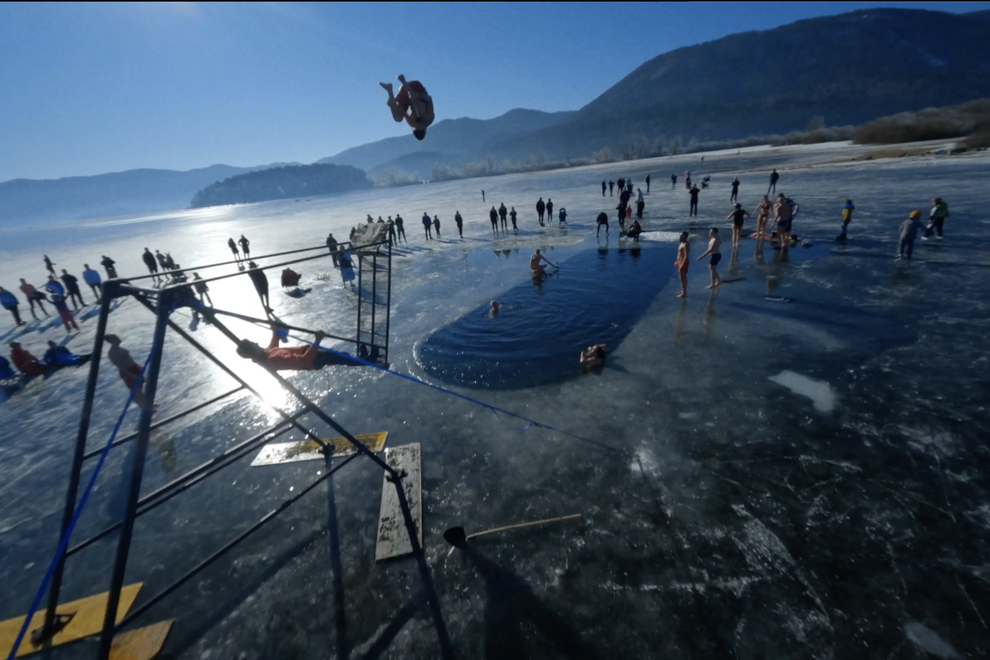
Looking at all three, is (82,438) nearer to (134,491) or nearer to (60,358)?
(134,491)

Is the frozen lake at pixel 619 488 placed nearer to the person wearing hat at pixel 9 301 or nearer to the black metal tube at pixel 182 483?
the black metal tube at pixel 182 483

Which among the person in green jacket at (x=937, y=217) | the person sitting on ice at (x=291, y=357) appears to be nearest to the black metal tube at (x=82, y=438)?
the person sitting on ice at (x=291, y=357)

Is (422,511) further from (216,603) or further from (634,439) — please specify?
(634,439)

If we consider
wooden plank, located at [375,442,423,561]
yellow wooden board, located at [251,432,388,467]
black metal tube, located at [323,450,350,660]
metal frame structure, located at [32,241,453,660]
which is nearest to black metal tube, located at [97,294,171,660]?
metal frame structure, located at [32,241,453,660]

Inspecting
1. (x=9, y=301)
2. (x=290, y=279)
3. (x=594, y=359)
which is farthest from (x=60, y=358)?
(x=594, y=359)

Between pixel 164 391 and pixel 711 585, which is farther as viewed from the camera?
pixel 164 391

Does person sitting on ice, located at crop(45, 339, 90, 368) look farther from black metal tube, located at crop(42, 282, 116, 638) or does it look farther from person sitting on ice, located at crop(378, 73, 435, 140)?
person sitting on ice, located at crop(378, 73, 435, 140)

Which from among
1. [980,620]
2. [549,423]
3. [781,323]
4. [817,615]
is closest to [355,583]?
[549,423]
